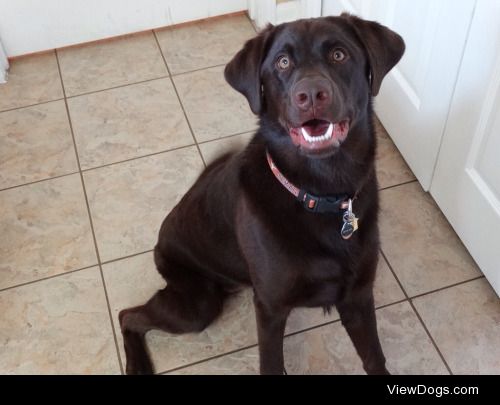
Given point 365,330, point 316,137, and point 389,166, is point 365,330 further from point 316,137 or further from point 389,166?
point 389,166

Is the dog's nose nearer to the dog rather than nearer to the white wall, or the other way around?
the dog

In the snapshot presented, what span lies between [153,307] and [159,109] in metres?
1.02

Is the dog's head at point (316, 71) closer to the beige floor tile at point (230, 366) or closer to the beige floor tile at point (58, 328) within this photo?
the beige floor tile at point (230, 366)

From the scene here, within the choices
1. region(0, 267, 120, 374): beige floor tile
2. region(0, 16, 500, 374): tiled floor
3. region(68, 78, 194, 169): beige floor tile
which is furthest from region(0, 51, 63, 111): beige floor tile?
region(0, 267, 120, 374): beige floor tile

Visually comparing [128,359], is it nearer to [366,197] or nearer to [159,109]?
[366,197]

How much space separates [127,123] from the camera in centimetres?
238

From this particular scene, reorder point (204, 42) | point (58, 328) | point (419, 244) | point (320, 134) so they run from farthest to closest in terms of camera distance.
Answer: point (204, 42) → point (419, 244) → point (58, 328) → point (320, 134)

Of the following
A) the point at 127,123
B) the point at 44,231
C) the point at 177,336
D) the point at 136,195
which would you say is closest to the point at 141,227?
the point at 136,195

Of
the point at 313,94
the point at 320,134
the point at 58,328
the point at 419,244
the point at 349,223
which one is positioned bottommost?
the point at 58,328

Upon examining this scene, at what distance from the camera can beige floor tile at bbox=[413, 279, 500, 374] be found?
167 cm

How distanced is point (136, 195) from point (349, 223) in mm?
1032

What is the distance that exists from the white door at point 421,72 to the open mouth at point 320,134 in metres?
0.62

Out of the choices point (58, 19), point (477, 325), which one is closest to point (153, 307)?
point (477, 325)

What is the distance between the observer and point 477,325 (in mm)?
1739
